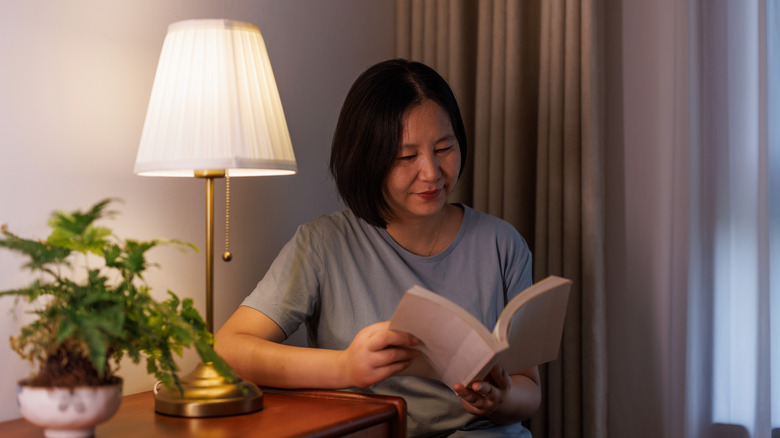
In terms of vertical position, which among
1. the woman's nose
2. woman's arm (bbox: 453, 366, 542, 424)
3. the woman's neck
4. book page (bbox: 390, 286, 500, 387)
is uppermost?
the woman's nose

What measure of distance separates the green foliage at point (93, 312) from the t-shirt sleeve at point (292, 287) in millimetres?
400

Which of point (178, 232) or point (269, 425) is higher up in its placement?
point (178, 232)

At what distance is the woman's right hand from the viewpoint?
1.12m

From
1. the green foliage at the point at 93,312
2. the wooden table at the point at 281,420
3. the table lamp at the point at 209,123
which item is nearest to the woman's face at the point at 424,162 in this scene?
the table lamp at the point at 209,123

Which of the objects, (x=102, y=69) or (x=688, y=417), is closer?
(x=102, y=69)

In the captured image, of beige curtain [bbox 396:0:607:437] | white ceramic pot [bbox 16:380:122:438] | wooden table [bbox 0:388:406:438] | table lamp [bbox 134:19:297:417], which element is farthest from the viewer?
beige curtain [bbox 396:0:607:437]

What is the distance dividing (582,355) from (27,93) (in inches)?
56.8

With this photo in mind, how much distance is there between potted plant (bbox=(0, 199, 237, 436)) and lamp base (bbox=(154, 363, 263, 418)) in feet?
0.43

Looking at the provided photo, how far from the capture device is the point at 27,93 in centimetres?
119

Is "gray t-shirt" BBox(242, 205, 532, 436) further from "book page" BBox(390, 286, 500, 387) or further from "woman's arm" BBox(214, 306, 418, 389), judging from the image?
"book page" BBox(390, 286, 500, 387)

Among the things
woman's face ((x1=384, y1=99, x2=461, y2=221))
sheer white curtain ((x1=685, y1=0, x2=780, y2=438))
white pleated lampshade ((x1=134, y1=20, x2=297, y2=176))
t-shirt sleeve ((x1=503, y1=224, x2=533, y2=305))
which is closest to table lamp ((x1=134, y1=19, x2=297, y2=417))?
white pleated lampshade ((x1=134, y1=20, x2=297, y2=176))

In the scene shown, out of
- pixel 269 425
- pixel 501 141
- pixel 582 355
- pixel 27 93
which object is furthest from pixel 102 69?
pixel 582 355

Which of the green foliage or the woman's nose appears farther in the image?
the woman's nose

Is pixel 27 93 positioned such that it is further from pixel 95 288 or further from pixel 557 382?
pixel 557 382
